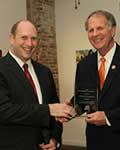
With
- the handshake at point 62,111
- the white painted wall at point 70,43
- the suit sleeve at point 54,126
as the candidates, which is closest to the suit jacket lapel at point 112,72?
the handshake at point 62,111

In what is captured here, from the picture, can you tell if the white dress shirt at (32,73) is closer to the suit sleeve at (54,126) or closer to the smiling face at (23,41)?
the smiling face at (23,41)

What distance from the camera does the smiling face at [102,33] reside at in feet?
7.74

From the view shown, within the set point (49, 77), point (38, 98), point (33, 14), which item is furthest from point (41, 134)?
point (33, 14)

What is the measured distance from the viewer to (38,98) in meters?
2.19

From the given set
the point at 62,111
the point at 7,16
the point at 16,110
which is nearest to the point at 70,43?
the point at 7,16

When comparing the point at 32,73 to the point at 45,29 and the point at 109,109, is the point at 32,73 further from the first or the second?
the point at 45,29

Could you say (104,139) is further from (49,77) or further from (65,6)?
(65,6)

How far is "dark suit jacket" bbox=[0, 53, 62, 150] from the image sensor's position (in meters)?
1.93

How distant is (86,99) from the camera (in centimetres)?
201

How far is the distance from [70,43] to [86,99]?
14.6ft

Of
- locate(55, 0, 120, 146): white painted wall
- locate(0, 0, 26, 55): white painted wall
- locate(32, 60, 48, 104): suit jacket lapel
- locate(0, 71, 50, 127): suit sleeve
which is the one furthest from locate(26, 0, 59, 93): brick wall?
locate(0, 71, 50, 127): suit sleeve

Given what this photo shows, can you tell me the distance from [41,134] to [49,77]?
617 millimetres

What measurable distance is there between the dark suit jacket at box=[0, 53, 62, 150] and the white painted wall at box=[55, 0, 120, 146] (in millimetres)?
4122

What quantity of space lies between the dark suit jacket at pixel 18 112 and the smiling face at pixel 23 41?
0.43 feet
